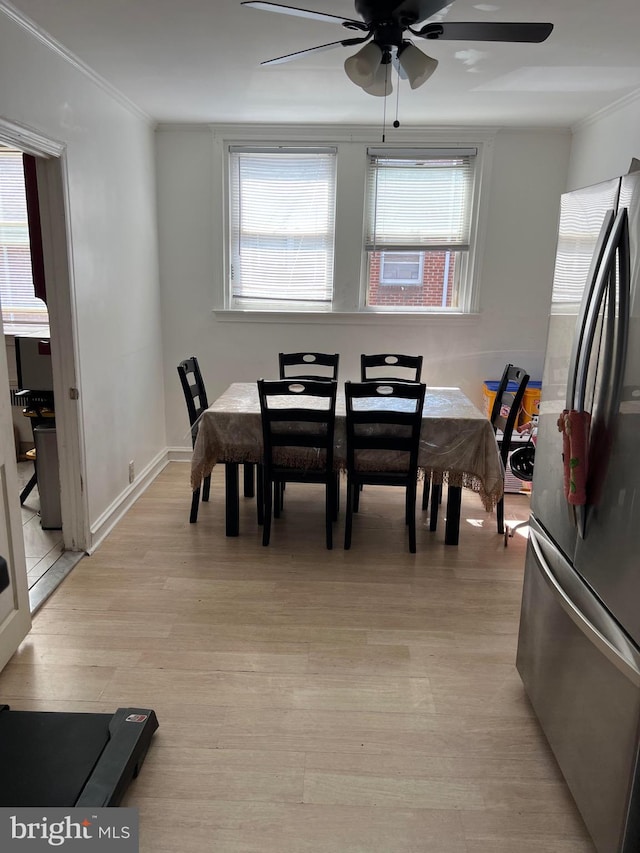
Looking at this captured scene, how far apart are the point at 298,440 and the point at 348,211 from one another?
226cm

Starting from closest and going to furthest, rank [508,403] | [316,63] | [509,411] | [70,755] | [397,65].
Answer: [70,755] → [397,65] → [316,63] → [509,411] → [508,403]

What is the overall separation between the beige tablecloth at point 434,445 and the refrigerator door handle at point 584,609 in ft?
4.02

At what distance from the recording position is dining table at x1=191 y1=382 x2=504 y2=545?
3.28 meters

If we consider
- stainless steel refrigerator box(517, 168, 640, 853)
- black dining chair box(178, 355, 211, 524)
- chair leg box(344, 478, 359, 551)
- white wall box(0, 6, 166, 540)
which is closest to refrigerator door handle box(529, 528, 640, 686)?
stainless steel refrigerator box(517, 168, 640, 853)

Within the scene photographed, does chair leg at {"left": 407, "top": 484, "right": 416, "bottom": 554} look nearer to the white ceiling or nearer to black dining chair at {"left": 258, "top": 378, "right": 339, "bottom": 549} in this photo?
black dining chair at {"left": 258, "top": 378, "right": 339, "bottom": 549}

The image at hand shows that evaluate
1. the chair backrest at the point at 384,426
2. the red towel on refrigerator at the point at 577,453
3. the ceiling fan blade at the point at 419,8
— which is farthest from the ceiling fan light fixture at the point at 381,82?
the red towel on refrigerator at the point at 577,453

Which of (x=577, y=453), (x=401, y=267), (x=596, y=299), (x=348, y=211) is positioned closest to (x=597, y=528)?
(x=577, y=453)

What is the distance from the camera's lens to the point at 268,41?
282 centimetres

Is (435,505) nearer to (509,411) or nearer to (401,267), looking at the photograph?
(509,411)

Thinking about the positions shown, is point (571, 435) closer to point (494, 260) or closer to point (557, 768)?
point (557, 768)

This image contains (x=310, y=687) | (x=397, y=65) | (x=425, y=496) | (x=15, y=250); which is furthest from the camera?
(x=15, y=250)

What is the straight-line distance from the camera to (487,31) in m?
2.13

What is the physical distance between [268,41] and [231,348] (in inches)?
96.6

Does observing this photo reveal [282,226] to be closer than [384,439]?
No
